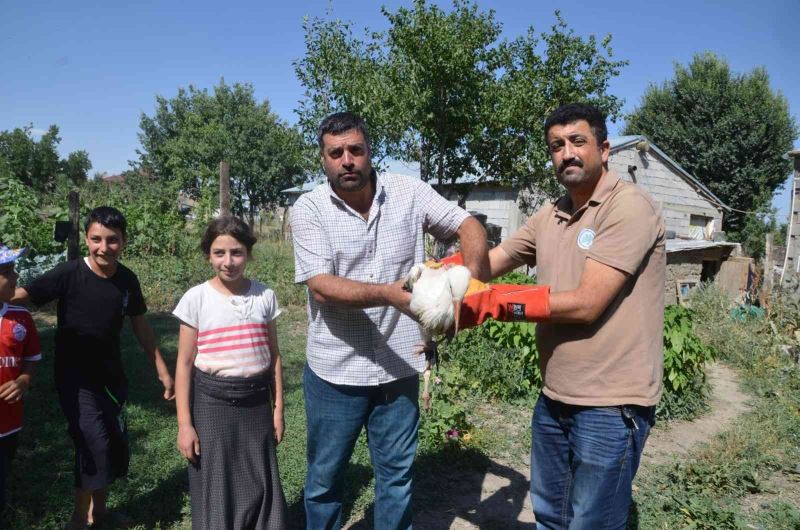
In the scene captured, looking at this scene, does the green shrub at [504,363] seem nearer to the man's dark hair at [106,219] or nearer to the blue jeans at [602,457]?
the blue jeans at [602,457]

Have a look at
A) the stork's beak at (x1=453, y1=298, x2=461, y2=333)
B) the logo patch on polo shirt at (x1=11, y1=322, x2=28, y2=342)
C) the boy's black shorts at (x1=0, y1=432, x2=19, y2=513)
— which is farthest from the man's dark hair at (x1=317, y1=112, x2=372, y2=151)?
the boy's black shorts at (x1=0, y1=432, x2=19, y2=513)

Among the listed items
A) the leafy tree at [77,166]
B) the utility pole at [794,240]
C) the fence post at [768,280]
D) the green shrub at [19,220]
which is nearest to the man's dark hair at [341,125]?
the green shrub at [19,220]

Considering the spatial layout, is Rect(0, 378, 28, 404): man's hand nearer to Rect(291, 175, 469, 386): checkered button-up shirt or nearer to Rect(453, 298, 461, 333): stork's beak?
Rect(291, 175, 469, 386): checkered button-up shirt

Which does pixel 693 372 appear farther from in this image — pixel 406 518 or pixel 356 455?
pixel 406 518

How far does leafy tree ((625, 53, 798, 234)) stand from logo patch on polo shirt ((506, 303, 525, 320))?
23.9 meters

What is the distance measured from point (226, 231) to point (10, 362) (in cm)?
→ 127

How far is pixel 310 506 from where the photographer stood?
264 cm

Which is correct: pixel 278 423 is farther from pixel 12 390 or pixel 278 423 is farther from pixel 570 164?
pixel 570 164

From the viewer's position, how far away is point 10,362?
8.82 feet

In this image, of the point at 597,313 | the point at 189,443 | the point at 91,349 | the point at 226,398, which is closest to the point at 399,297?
the point at 597,313

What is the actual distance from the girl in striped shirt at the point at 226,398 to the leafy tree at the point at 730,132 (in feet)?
78.8

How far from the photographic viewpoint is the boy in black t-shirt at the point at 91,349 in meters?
2.96

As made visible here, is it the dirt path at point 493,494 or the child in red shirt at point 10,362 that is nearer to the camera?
the child in red shirt at point 10,362

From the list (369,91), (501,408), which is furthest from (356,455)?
(369,91)
